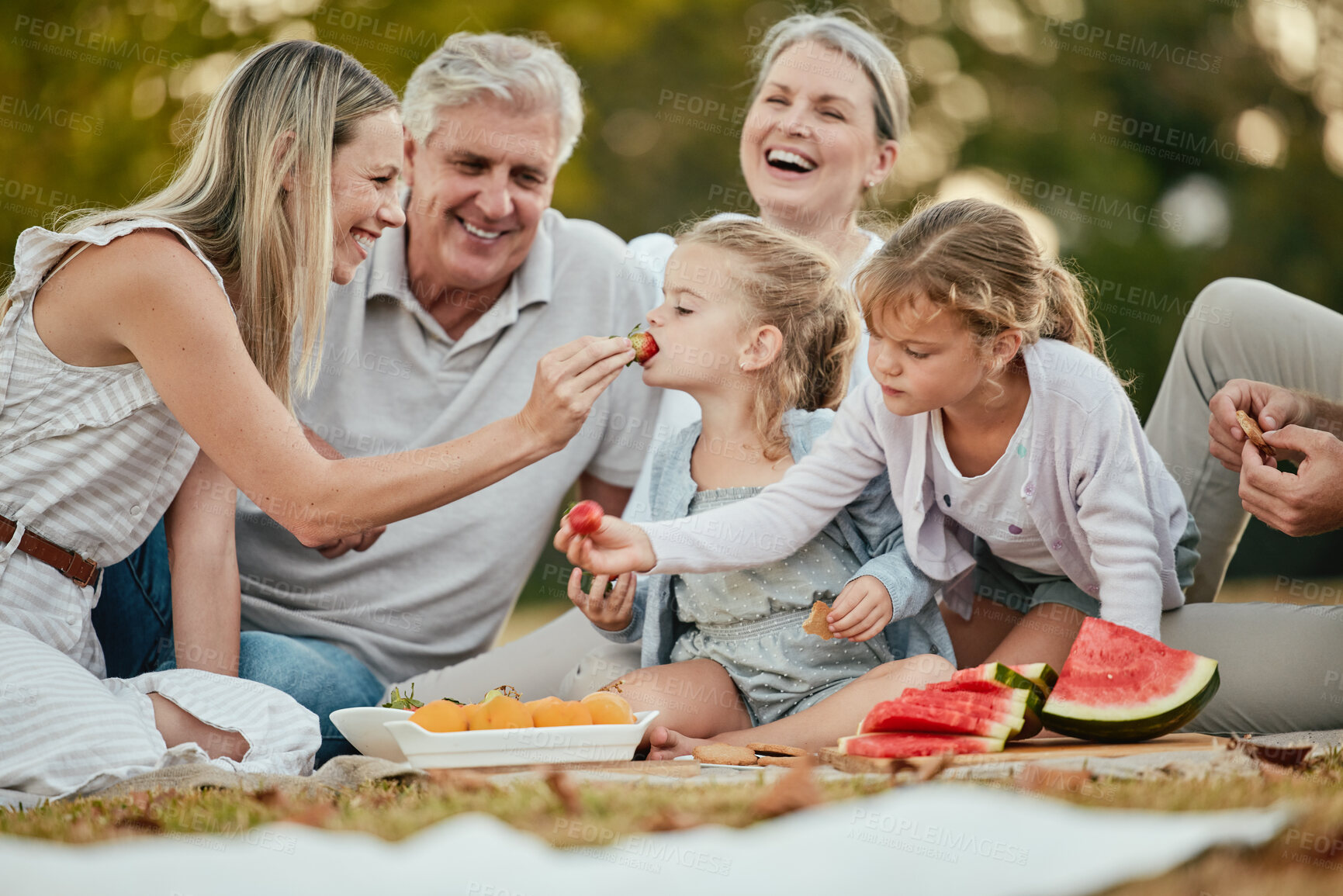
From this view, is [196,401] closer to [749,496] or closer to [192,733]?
[192,733]

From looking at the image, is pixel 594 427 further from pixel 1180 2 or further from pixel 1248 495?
pixel 1180 2

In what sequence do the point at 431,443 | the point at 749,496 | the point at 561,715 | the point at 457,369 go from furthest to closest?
the point at 457,369, the point at 431,443, the point at 749,496, the point at 561,715

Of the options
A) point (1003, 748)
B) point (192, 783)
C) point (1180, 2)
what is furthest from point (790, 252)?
point (1180, 2)

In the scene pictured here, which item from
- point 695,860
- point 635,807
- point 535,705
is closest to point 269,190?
point 535,705

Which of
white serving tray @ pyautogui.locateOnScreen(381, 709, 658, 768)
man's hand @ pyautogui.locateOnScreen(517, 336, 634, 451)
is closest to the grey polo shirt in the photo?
man's hand @ pyautogui.locateOnScreen(517, 336, 634, 451)

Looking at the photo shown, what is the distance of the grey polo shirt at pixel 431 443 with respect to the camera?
13.4 feet

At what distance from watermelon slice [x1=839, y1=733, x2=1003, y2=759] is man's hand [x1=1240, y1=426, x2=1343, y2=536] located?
3.36 ft

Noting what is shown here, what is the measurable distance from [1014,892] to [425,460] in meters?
1.86

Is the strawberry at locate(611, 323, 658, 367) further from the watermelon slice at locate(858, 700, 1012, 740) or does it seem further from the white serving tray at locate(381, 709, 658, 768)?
the watermelon slice at locate(858, 700, 1012, 740)

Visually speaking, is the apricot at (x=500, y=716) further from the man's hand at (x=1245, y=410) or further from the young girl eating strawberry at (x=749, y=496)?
the man's hand at (x=1245, y=410)

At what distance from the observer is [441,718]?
2.69 m

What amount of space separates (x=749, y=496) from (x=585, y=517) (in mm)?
748

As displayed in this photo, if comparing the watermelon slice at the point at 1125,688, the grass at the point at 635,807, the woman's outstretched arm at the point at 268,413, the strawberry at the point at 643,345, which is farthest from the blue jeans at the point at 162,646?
the watermelon slice at the point at 1125,688

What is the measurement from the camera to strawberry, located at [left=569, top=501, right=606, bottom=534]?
304cm
